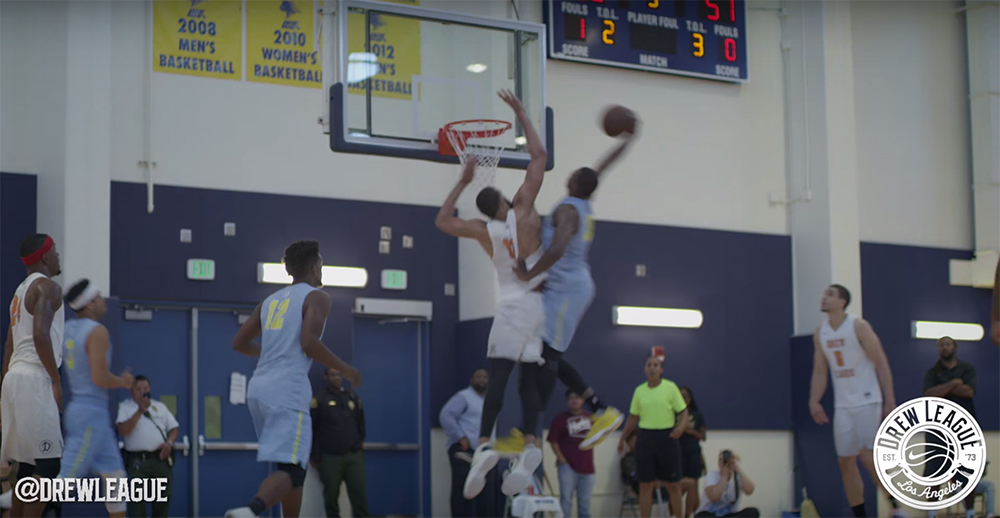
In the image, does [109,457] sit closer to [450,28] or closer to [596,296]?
[450,28]

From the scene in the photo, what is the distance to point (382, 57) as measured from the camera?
970 centimetres

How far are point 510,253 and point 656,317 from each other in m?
7.16

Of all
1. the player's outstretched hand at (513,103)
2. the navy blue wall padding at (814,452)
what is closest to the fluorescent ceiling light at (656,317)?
the navy blue wall padding at (814,452)

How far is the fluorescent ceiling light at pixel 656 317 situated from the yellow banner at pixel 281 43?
443 cm

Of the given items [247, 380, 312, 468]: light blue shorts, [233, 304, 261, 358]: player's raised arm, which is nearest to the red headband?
[233, 304, 261, 358]: player's raised arm

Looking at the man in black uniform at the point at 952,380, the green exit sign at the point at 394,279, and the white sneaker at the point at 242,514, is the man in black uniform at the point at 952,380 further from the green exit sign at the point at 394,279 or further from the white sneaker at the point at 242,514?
the white sneaker at the point at 242,514

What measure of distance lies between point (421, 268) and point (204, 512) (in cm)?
359

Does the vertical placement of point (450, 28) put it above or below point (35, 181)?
above

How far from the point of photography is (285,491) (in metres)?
5.94

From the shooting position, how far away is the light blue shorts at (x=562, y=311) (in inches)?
281

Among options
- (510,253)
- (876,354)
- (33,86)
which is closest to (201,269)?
(33,86)

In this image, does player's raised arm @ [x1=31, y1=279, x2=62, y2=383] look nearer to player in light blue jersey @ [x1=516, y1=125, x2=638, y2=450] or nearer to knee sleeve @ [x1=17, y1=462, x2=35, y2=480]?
knee sleeve @ [x1=17, y1=462, x2=35, y2=480]

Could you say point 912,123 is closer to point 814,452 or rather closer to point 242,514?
point 814,452

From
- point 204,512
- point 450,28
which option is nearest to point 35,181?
point 204,512
